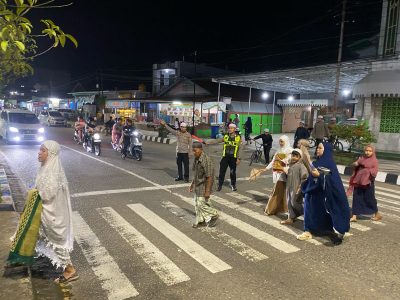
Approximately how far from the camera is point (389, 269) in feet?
15.4

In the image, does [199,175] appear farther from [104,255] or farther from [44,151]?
[44,151]

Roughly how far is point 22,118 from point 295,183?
54.8ft

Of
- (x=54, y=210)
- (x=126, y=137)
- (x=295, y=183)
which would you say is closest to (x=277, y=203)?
(x=295, y=183)

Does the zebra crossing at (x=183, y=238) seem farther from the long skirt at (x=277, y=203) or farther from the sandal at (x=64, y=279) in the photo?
the sandal at (x=64, y=279)

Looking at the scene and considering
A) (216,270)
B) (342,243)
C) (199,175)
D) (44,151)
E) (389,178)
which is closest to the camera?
(44,151)

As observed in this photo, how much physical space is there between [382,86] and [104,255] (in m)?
16.0

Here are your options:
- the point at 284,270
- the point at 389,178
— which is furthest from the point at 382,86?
the point at 284,270

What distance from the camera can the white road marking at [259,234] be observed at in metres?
5.41

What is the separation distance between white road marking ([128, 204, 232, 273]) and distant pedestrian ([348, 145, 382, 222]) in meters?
3.60

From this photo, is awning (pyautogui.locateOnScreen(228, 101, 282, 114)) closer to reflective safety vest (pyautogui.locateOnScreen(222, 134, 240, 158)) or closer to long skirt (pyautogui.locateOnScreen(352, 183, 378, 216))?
reflective safety vest (pyautogui.locateOnScreen(222, 134, 240, 158))

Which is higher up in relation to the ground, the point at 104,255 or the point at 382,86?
the point at 382,86

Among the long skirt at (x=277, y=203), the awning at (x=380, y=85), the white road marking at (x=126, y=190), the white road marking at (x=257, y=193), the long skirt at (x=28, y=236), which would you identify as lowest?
the white road marking at (x=257, y=193)

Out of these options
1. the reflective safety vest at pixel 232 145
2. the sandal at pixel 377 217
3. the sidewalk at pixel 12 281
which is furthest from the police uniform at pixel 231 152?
the sidewalk at pixel 12 281

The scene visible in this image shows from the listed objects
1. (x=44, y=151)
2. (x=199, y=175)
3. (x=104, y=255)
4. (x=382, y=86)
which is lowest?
(x=104, y=255)
